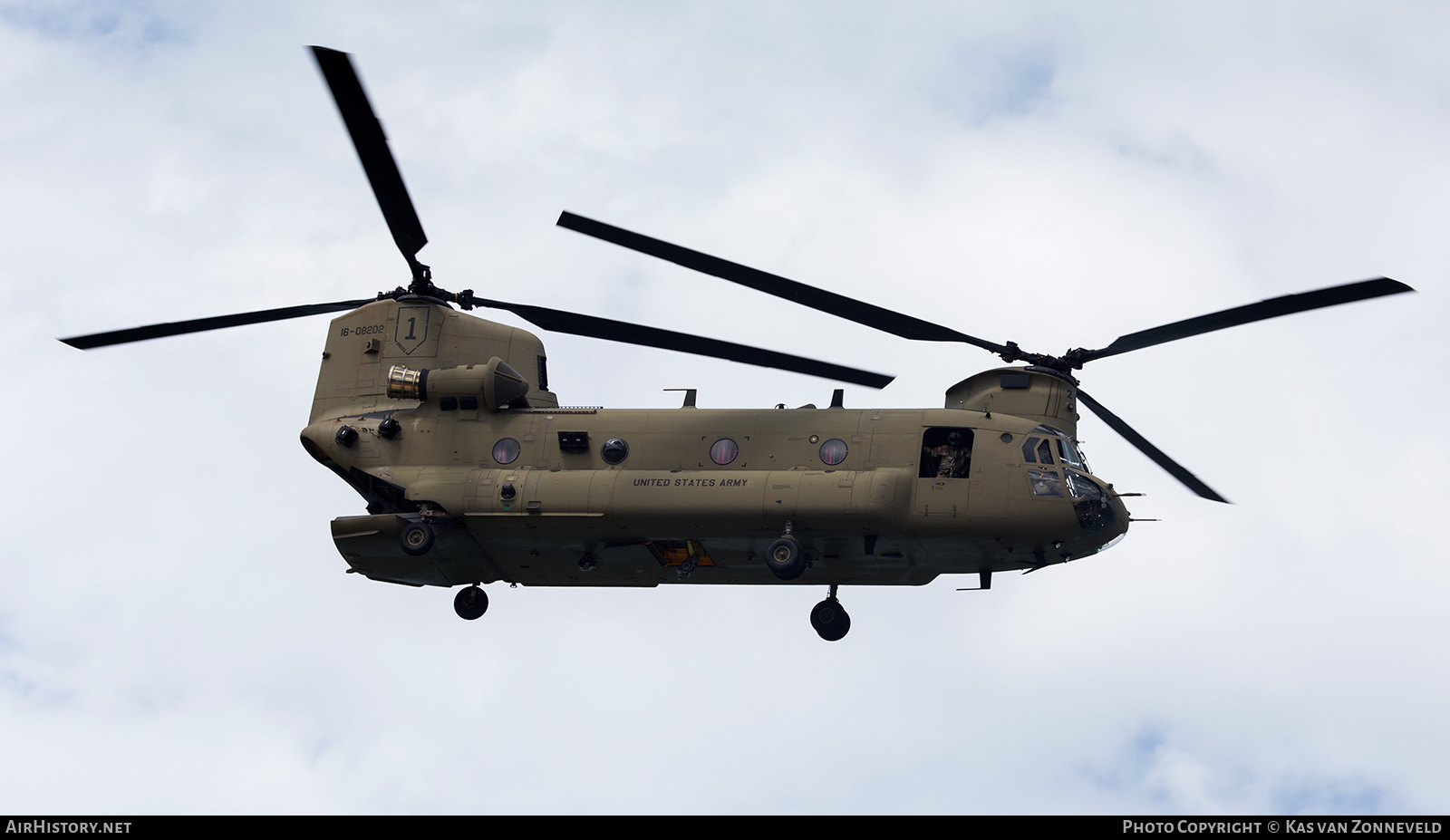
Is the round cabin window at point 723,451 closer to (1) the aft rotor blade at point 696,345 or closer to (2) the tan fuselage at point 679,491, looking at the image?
(2) the tan fuselage at point 679,491

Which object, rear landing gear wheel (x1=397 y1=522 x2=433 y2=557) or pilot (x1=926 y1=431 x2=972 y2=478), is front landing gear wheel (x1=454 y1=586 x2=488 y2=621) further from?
pilot (x1=926 y1=431 x2=972 y2=478)

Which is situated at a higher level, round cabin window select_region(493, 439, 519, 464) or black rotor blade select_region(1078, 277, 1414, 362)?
black rotor blade select_region(1078, 277, 1414, 362)

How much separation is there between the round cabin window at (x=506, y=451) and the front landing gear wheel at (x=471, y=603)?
2840 mm

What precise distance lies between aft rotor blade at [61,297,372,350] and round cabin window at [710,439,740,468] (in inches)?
335

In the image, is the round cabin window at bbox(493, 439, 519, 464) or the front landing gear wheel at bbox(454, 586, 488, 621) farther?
the front landing gear wheel at bbox(454, 586, 488, 621)

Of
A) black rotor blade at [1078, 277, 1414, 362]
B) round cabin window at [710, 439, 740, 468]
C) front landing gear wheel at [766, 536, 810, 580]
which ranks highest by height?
black rotor blade at [1078, 277, 1414, 362]

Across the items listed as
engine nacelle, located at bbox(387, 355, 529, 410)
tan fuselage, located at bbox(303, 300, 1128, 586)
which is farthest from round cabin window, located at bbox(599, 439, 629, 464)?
engine nacelle, located at bbox(387, 355, 529, 410)

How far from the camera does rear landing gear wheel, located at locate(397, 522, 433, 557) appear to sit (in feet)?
97.4

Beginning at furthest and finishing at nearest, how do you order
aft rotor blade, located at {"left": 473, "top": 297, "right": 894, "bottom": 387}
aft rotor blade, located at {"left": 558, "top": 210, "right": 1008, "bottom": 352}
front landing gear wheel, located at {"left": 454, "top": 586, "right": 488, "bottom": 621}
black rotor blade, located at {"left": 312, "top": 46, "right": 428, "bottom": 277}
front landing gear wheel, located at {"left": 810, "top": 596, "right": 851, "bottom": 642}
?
front landing gear wheel, located at {"left": 454, "top": 586, "right": 488, "bottom": 621} < front landing gear wheel, located at {"left": 810, "top": 596, "right": 851, "bottom": 642} < aft rotor blade, located at {"left": 473, "top": 297, "right": 894, "bottom": 387} < aft rotor blade, located at {"left": 558, "top": 210, "right": 1008, "bottom": 352} < black rotor blade, located at {"left": 312, "top": 46, "right": 428, "bottom": 277}

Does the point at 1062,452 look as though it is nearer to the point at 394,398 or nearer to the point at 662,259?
the point at 662,259

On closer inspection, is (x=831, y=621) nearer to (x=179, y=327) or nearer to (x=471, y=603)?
(x=471, y=603)

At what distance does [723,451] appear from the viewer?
2961cm

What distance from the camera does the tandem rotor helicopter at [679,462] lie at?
28281 mm

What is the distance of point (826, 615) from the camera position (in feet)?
101
